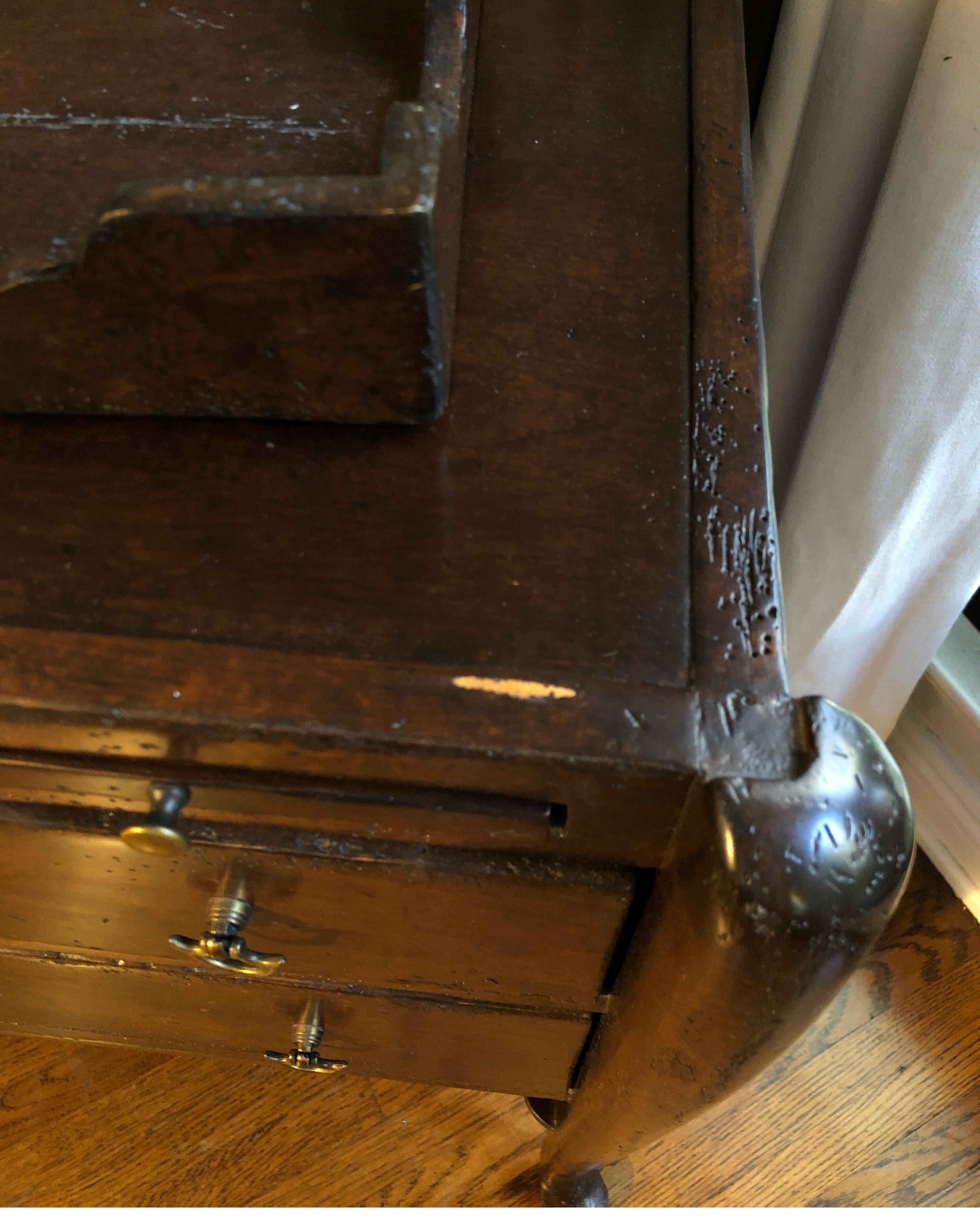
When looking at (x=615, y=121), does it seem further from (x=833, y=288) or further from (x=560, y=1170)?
(x=560, y=1170)

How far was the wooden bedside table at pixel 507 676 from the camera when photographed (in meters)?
0.34

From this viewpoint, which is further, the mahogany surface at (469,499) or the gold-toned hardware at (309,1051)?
the gold-toned hardware at (309,1051)

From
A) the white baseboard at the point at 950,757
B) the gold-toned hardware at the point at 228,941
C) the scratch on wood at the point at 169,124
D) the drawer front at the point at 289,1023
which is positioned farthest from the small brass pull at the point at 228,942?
the white baseboard at the point at 950,757

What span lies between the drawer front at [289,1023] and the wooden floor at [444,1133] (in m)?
0.26

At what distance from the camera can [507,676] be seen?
1.16 ft

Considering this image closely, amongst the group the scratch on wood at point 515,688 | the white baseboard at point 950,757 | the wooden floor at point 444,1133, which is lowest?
the wooden floor at point 444,1133

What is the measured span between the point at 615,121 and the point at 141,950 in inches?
20.4

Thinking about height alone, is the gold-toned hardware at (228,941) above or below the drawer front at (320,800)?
below

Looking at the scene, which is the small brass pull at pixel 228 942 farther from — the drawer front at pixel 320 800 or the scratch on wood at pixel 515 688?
the scratch on wood at pixel 515 688

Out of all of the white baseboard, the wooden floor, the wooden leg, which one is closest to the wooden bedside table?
the wooden leg

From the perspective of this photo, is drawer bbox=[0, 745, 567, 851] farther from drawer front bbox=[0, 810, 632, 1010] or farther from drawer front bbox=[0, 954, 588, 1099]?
drawer front bbox=[0, 954, 588, 1099]

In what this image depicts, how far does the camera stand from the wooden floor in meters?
0.86

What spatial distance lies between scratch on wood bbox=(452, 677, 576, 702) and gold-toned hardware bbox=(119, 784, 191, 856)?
129 mm

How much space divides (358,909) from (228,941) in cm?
6
